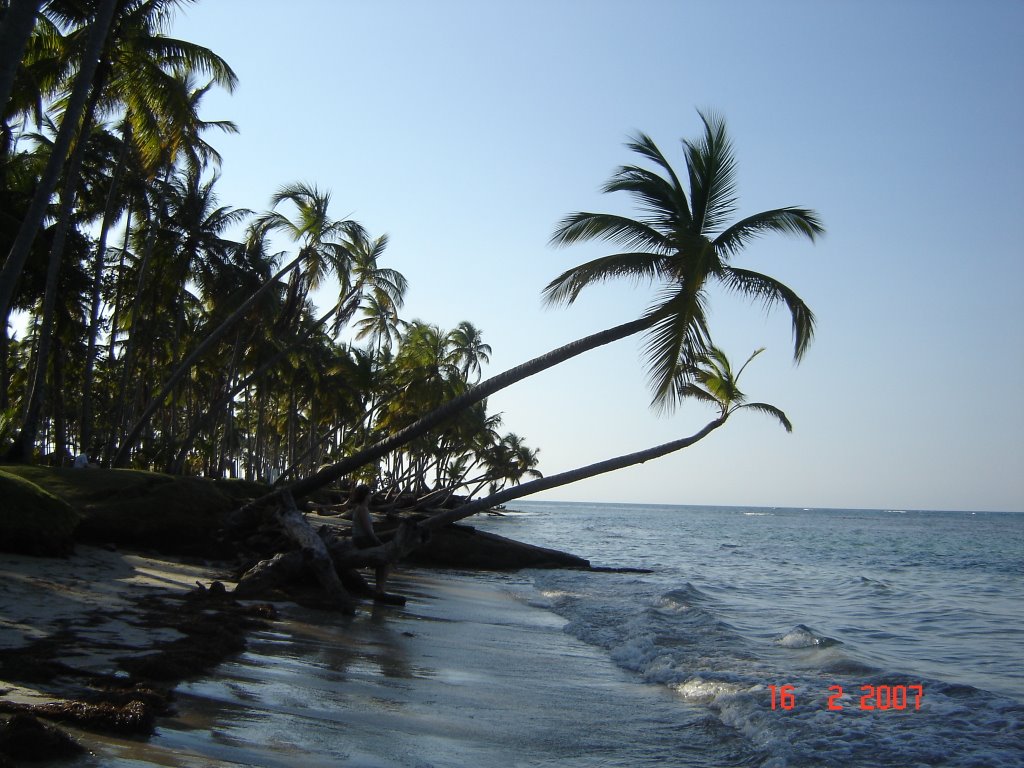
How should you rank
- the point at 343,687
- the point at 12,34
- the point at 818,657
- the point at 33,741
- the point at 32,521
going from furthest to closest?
the point at 818,657, the point at 32,521, the point at 12,34, the point at 343,687, the point at 33,741

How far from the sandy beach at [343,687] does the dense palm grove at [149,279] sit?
4.79 meters

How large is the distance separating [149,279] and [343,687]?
23.8 m

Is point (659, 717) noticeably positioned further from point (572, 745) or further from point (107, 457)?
point (107, 457)

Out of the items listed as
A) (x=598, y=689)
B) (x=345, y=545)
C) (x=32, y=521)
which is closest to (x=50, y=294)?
(x=32, y=521)

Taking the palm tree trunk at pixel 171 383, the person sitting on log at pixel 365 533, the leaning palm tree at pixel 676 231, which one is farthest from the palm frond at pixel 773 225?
the palm tree trunk at pixel 171 383

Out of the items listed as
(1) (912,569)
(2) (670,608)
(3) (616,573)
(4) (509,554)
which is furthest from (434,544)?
(1) (912,569)

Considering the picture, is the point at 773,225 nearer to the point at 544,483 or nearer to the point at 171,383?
the point at 544,483

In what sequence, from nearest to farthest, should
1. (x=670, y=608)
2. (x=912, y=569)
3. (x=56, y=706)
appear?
(x=56, y=706), (x=670, y=608), (x=912, y=569)

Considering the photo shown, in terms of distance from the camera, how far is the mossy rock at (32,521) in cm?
891

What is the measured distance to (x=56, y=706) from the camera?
170 inches

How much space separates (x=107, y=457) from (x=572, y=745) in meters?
18.8

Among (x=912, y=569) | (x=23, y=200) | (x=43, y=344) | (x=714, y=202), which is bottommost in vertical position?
(x=912, y=569)

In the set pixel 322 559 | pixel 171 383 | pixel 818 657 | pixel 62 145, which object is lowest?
pixel 818 657

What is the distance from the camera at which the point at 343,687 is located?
20.7 ft
